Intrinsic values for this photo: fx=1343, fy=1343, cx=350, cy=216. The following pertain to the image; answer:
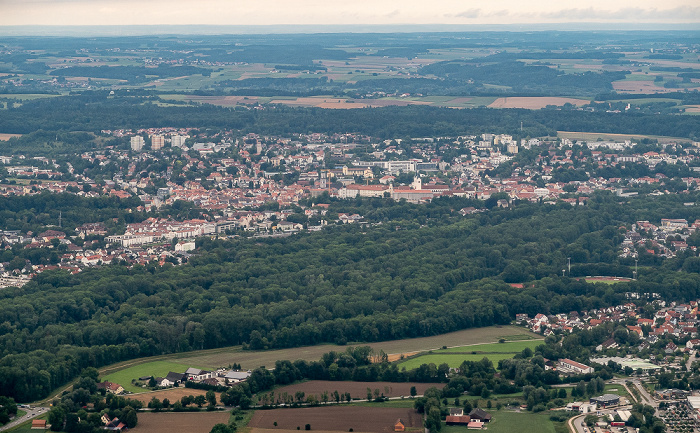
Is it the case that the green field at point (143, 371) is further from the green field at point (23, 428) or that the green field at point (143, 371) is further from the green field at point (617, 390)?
the green field at point (617, 390)

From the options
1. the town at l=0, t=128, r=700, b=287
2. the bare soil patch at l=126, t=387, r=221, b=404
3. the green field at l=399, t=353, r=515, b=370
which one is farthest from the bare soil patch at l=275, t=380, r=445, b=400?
the town at l=0, t=128, r=700, b=287

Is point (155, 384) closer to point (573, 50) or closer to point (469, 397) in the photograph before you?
point (469, 397)

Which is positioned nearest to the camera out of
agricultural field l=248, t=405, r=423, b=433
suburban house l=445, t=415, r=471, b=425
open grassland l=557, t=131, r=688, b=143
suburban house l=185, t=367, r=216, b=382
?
agricultural field l=248, t=405, r=423, b=433

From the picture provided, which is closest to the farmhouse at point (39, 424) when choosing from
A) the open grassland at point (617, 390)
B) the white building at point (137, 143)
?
the open grassland at point (617, 390)

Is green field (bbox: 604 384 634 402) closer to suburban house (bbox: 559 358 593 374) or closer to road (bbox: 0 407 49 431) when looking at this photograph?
suburban house (bbox: 559 358 593 374)

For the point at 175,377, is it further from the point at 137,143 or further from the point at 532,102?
the point at 532,102

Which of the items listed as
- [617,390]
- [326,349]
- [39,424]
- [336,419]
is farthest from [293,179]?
[39,424]
